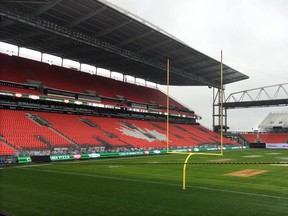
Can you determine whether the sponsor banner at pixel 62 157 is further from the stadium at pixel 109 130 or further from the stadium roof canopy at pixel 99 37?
the stadium roof canopy at pixel 99 37

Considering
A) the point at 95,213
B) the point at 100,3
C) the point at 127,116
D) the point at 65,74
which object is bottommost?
the point at 95,213

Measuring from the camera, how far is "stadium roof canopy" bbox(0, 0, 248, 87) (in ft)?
94.8

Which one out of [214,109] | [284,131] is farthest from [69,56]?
[284,131]

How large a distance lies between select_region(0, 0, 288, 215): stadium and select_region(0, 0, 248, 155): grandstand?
16cm

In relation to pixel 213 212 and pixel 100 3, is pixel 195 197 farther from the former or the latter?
pixel 100 3

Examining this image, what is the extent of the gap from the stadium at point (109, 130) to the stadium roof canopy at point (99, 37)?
13 cm

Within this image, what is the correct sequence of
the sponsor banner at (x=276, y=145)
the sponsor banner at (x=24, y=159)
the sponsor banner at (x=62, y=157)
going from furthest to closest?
the sponsor banner at (x=276, y=145) → the sponsor banner at (x=62, y=157) → the sponsor banner at (x=24, y=159)

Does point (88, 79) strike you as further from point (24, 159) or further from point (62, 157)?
point (24, 159)

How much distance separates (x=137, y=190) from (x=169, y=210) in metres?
3.78

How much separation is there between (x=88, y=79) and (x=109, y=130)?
11.3 m

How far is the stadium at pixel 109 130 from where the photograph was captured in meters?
11.6

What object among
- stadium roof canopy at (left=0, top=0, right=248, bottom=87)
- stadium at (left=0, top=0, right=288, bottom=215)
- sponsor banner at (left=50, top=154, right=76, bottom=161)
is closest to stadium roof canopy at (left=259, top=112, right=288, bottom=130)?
stadium at (left=0, top=0, right=288, bottom=215)

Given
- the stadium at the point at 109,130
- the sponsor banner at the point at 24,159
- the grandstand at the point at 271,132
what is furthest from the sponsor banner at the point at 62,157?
the grandstand at the point at 271,132

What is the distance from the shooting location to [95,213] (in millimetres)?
9320
